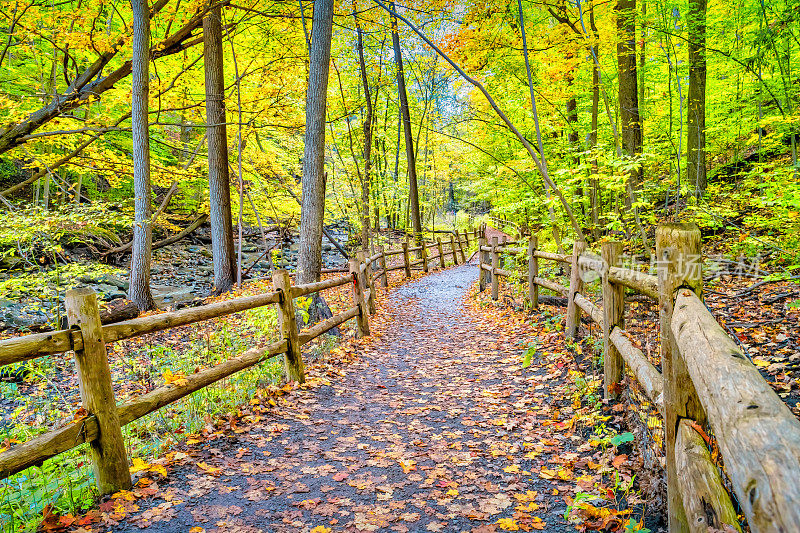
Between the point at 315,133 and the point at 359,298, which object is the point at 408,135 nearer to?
the point at 315,133

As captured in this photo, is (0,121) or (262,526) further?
(0,121)

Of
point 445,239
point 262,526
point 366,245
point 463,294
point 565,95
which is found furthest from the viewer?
point 445,239

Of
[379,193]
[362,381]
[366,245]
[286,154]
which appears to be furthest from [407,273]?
[362,381]

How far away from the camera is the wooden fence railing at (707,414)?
0.86 meters

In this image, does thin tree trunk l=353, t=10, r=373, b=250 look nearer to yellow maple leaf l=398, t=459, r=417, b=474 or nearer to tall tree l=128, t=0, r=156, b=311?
tall tree l=128, t=0, r=156, b=311

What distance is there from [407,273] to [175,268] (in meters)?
8.19

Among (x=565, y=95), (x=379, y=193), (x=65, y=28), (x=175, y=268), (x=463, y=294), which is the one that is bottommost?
(x=463, y=294)

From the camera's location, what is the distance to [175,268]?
15.9 meters

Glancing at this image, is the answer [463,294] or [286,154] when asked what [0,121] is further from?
[463,294]

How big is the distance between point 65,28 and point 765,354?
13.0 metres

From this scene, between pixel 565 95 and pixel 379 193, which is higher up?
pixel 565 95

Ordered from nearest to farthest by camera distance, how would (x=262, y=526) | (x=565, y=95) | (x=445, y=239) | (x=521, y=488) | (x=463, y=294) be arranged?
1. (x=262, y=526)
2. (x=521, y=488)
3. (x=565, y=95)
4. (x=463, y=294)
5. (x=445, y=239)

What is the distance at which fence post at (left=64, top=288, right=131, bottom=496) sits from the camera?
2896mm

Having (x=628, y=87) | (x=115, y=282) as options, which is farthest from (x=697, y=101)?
(x=115, y=282)
